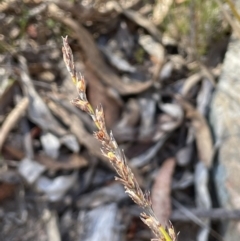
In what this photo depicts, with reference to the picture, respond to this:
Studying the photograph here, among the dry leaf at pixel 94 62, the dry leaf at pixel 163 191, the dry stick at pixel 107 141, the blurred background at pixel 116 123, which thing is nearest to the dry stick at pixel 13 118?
the blurred background at pixel 116 123

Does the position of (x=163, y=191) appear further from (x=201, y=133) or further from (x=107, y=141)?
Answer: (x=107, y=141)

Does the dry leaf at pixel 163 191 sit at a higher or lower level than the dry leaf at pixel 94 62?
lower

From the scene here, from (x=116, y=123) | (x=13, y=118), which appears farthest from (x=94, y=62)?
(x=13, y=118)

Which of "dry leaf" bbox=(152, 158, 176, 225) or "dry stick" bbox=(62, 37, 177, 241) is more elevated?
"dry stick" bbox=(62, 37, 177, 241)

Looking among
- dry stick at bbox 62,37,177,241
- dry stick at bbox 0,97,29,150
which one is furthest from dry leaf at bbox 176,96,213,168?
dry stick at bbox 62,37,177,241

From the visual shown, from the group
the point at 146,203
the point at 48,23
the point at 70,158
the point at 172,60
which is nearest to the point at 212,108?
the point at 172,60

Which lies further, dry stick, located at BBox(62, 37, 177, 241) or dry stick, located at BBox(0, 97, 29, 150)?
dry stick, located at BBox(0, 97, 29, 150)

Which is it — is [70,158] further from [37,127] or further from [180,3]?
[180,3]

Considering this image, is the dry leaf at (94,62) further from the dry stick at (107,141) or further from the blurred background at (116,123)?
the dry stick at (107,141)

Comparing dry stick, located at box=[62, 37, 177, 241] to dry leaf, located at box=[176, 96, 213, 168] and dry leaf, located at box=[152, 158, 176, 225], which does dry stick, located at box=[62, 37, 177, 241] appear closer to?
dry leaf, located at box=[152, 158, 176, 225]
